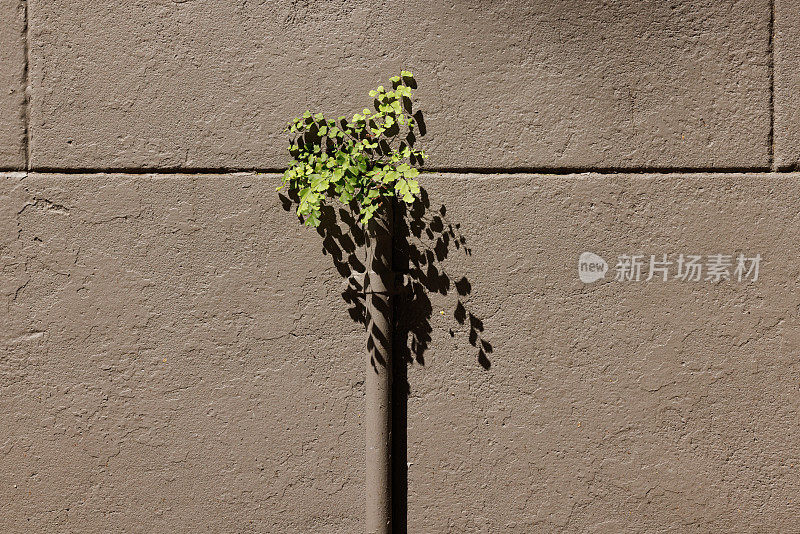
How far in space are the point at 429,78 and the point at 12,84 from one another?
1905mm

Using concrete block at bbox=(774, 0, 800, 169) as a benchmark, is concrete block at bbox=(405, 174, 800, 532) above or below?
below

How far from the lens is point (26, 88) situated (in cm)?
230

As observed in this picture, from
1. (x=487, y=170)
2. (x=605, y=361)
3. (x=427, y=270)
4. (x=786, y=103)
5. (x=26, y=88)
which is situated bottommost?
(x=605, y=361)

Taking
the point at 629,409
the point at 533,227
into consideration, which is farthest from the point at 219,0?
the point at 629,409

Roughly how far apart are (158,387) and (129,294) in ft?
1.47

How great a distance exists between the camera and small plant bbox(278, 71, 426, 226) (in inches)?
82.4

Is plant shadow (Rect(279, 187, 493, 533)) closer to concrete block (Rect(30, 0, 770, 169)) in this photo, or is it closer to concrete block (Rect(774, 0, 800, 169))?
concrete block (Rect(30, 0, 770, 169))

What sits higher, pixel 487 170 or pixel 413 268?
pixel 487 170

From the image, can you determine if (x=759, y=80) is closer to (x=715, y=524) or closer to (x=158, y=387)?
(x=715, y=524)

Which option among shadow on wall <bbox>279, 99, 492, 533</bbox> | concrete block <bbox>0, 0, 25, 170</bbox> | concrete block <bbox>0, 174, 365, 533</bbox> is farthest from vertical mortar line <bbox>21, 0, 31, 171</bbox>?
shadow on wall <bbox>279, 99, 492, 533</bbox>

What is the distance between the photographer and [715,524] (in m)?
2.31

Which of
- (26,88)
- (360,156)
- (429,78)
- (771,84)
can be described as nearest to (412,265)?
(360,156)

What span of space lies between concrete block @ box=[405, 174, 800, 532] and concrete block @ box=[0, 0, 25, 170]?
190cm

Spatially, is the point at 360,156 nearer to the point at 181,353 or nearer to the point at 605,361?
the point at 181,353
